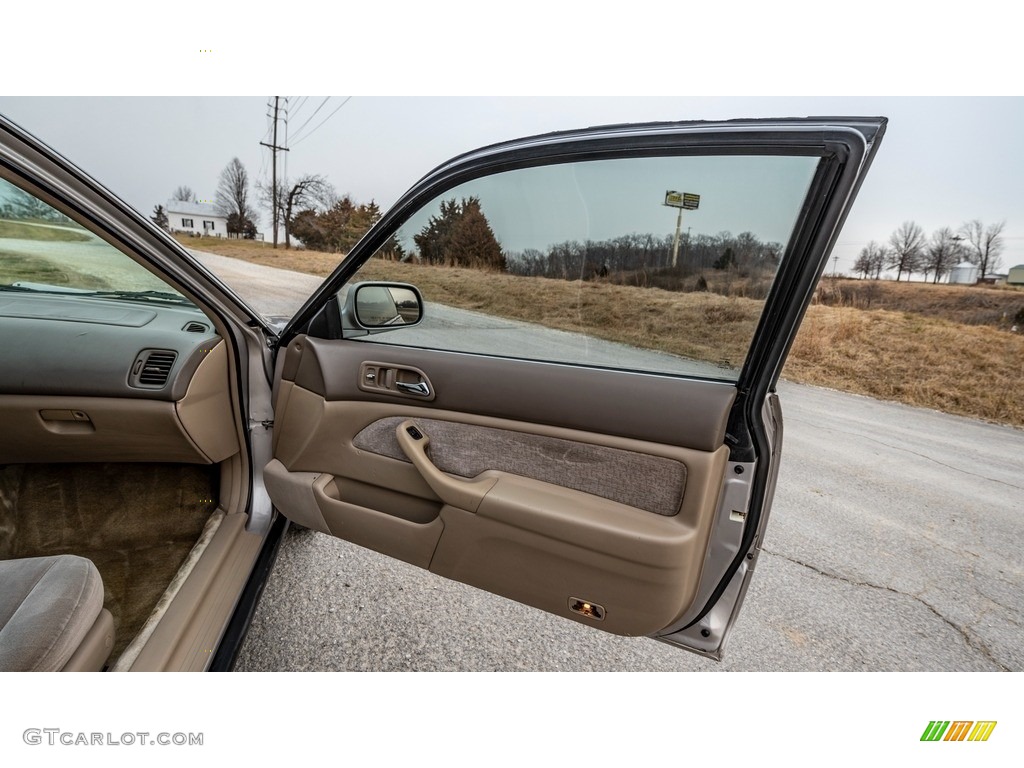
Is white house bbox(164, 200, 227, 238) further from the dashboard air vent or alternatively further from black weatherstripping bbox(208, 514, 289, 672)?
black weatherstripping bbox(208, 514, 289, 672)

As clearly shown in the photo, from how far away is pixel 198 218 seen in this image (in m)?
2.16

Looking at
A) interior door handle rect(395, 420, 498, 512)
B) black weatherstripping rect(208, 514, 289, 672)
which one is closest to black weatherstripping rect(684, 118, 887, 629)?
interior door handle rect(395, 420, 498, 512)

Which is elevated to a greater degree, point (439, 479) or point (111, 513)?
point (439, 479)

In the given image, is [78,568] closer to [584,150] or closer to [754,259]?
[584,150]

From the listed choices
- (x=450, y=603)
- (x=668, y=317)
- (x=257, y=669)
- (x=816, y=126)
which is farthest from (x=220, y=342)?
(x=816, y=126)

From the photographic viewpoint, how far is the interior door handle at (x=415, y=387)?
4.56 ft

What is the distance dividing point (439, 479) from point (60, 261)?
143 centimetres

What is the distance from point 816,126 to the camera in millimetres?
920

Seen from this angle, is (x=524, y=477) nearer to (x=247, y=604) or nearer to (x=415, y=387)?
(x=415, y=387)

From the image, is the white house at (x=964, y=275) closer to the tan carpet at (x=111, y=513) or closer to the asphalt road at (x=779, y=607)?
the asphalt road at (x=779, y=607)

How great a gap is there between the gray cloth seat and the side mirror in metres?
0.86

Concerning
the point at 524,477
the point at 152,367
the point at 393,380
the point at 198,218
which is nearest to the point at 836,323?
the point at 524,477
